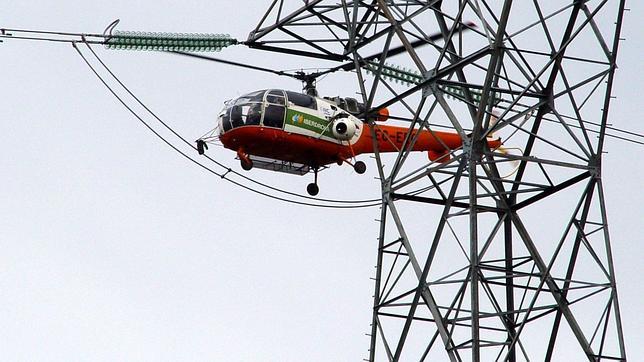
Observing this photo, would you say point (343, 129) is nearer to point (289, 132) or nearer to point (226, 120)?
point (289, 132)

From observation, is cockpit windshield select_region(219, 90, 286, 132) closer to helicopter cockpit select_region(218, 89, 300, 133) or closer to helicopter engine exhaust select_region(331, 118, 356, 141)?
helicopter cockpit select_region(218, 89, 300, 133)

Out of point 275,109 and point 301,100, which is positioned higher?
point 301,100

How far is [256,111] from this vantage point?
129ft

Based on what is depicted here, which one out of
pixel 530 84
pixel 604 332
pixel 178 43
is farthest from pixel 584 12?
pixel 178 43

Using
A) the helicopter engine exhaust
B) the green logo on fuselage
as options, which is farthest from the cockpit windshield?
the helicopter engine exhaust

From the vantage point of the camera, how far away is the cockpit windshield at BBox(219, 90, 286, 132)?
129ft

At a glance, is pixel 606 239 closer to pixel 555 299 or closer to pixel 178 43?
pixel 555 299

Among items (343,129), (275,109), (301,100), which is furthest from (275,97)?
(343,129)

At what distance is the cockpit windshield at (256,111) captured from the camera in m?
39.2

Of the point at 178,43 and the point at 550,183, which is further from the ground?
the point at 178,43

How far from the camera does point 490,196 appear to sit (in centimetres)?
3147

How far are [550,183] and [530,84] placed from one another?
2.63 m

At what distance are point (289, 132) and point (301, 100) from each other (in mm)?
1202

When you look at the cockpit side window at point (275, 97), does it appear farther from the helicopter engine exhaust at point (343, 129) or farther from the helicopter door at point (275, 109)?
the helicopter engine exhaust at point (343, 129)
